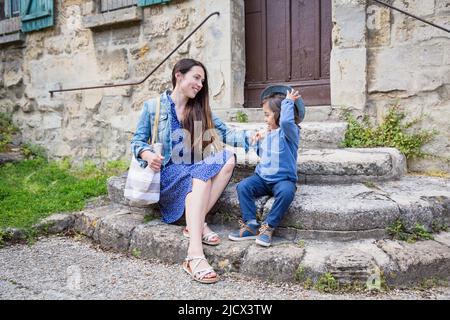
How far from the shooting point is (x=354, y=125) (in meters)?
3.86

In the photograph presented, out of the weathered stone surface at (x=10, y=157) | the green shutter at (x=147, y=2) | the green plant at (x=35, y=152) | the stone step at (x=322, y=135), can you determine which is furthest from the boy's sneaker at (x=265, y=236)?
the green plant at (x=35, y=152)

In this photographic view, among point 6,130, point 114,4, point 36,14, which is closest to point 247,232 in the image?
point 114,4

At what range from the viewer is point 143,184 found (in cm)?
283

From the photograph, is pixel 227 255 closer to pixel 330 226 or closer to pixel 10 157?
pixel 330 226

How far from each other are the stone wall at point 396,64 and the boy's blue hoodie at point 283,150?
56.5 inches

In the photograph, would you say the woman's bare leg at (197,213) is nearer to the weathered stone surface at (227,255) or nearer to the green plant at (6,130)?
the weathered stone surface at (227,255)

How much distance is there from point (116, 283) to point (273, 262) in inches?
35.6

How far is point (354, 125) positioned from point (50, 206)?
2768mm

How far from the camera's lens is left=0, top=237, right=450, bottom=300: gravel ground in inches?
89.5

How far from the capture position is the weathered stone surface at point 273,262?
240 cm

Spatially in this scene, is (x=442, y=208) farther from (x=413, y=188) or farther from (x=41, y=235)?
(x=41, y=235)
